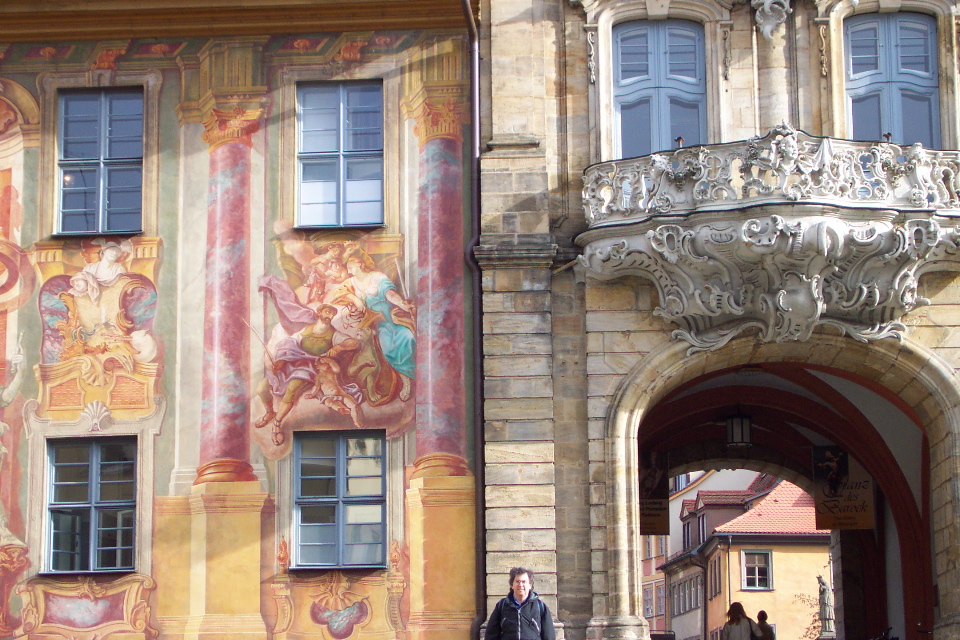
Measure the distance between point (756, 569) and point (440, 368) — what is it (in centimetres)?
4465

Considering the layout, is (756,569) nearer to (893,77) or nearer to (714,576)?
(714,576)

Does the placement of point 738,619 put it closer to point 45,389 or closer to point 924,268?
point 924,268

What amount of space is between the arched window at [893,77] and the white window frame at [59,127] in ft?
26.0

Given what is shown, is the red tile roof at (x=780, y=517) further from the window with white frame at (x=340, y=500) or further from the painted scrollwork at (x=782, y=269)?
the window with white frame at (x=340, y=500)

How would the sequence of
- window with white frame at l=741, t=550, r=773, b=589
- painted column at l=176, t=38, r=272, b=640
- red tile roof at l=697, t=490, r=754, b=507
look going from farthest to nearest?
1. red tile roof at l=697, t=490, r=754, b=507
2. window with white frame at l=741, t=550, r=773, b=589
3. painted column at l=176, t=38, r=272, b=640

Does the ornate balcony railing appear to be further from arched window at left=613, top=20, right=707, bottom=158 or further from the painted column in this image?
the painted column

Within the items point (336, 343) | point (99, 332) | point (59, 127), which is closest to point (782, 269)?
point (336, 343)

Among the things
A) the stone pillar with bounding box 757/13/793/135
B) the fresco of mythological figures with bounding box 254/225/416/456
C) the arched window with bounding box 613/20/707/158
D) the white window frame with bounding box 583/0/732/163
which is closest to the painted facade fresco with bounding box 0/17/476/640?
the fresco of mythological figures with bounding box 254/225/416/456

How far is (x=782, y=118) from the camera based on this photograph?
57.8ft

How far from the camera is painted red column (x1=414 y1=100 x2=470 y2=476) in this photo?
56.1 ft

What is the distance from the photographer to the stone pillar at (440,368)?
16.8 metres

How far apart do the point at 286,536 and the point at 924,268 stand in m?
7.43

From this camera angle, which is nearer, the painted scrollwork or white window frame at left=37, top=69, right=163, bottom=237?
the painted scrollwork

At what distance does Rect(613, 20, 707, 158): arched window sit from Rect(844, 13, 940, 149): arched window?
1.71 meters
